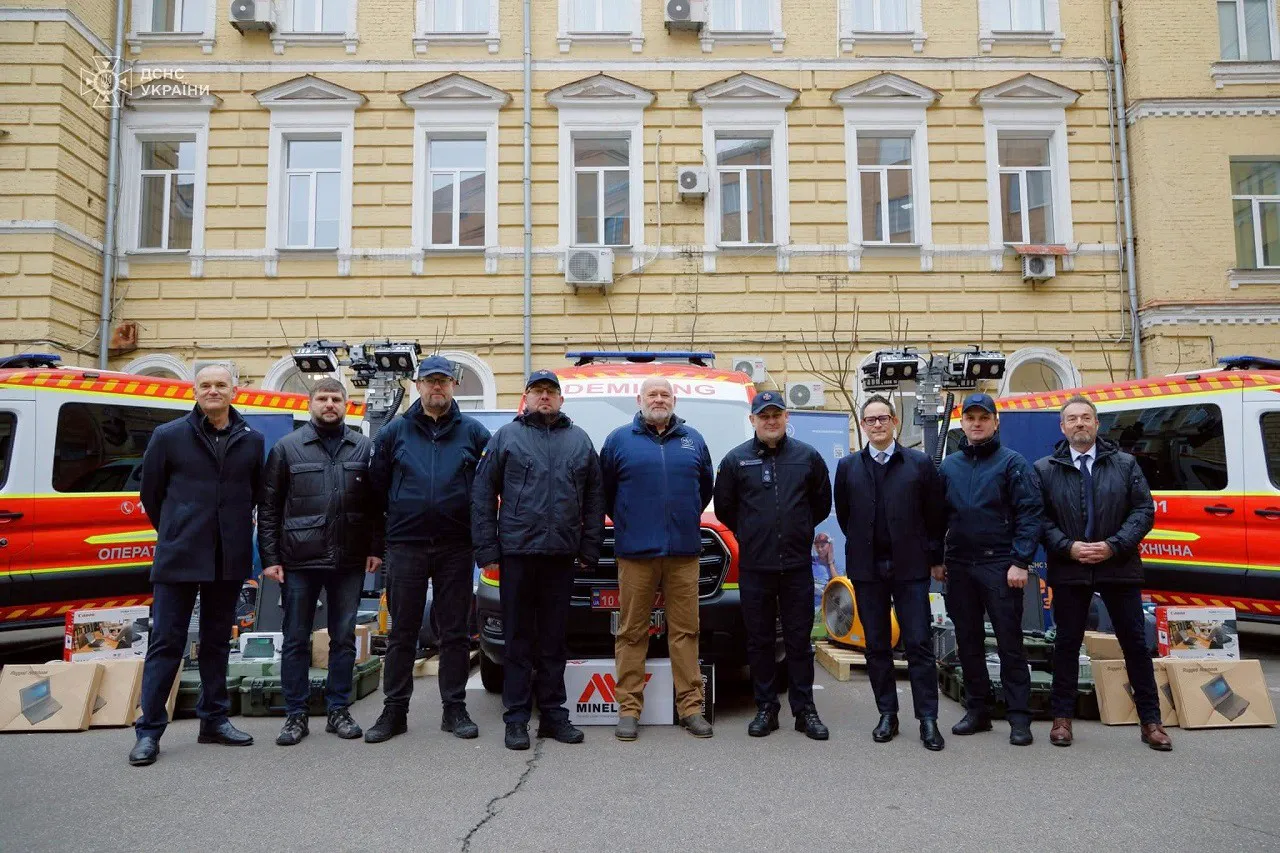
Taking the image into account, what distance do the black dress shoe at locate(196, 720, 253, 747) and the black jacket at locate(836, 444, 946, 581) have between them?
3763mm

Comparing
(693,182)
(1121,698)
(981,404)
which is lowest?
(1121,698)

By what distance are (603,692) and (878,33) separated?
12344 millimetres

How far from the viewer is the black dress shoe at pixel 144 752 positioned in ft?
15.6

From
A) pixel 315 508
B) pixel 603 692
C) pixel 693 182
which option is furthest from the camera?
pixel 693 182

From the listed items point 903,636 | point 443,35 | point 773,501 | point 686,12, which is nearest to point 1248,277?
point 686,12

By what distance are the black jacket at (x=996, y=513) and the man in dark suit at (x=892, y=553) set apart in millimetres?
119

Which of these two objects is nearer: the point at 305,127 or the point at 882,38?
the point at 305,127

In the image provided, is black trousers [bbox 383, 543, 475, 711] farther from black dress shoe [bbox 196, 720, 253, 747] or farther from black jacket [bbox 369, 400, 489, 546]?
black dress shoe [bbox 196, 720, 253, 747]

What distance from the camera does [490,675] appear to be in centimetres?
649

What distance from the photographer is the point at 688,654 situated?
540 centimetres

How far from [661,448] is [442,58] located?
36.2ft

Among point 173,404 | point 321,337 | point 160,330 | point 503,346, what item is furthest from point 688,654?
point 160,330

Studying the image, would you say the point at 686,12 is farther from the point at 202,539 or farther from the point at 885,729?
the point at 885,729

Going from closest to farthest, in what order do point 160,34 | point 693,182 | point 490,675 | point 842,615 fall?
1. point 490,675
2. point 842,615
3. point 693,182
4. point 160,34
